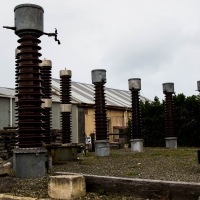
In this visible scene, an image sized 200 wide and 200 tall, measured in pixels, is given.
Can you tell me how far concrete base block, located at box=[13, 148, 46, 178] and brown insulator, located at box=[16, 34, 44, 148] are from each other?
8.2 inches

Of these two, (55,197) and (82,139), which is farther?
(82,139)

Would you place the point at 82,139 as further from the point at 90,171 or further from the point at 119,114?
the point at 90,171

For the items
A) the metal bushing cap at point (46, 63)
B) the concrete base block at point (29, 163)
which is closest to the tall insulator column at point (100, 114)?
the metal bushing cap at point (46, 63)

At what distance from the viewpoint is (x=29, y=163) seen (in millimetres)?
8906

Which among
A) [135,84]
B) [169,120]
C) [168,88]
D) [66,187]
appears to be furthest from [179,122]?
[66,187]

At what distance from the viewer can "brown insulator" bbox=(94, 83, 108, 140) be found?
15.9 meters

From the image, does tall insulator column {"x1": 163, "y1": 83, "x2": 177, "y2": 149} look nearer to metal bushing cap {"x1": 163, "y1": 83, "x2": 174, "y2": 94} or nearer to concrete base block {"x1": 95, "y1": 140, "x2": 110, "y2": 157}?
metal bushing cap {"x1": 163, "y1": 83, "x2": 174, "y2": 94}

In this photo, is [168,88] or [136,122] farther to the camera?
[168,88]

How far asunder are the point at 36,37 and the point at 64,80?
8.59m

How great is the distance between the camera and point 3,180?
7.41 metres

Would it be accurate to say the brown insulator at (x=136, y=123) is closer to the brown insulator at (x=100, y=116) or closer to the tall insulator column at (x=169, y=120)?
the brown insulator at (x=100, y=116)

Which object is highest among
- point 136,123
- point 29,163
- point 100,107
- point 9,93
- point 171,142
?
point 9,93

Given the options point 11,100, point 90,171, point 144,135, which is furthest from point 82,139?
point 90,171

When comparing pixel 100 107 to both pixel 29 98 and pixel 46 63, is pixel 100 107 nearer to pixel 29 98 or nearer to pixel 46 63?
pixel 46 63
